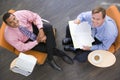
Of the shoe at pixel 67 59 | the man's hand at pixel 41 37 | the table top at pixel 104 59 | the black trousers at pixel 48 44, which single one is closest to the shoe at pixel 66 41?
the shoe at pixel 67 59

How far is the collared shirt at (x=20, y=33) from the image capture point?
3.02 m

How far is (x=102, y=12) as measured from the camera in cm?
273

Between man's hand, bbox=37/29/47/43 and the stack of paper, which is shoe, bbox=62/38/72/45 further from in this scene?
the stack of paper

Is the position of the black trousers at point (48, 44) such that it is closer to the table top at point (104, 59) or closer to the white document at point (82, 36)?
the white document at point (82, 36)

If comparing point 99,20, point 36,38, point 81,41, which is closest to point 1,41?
point 36,38

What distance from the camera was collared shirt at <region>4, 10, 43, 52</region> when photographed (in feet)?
9.92

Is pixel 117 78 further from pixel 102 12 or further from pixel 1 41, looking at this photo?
pixel 1 41

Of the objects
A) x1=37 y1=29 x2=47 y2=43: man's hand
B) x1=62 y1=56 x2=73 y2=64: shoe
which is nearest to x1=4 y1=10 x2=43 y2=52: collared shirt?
x1=37 y1=29 x2=47 y2=43: man's hand

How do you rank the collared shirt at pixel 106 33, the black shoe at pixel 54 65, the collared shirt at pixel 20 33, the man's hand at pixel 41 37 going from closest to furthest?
the collared shirt at pixel 106 33 < the collared shirt at pixel 20 33 < the man's hand at pixel 41 37 < the black shoe at pixel 54 65

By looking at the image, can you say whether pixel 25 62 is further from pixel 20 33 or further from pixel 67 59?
pixel 67 59

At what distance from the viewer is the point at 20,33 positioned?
312 cm

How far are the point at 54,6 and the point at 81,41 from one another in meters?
1.26

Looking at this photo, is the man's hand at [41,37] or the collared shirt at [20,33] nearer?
the collared shirt at [20,33]

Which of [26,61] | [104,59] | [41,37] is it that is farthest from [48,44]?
[104,59]
